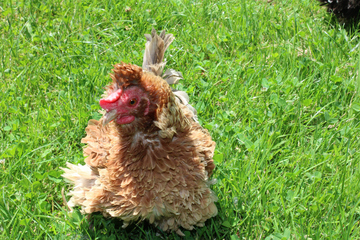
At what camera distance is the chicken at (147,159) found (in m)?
2.10

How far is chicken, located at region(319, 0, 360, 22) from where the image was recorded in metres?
4.25

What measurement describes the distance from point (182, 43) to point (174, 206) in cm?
241

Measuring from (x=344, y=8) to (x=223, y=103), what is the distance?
210cm

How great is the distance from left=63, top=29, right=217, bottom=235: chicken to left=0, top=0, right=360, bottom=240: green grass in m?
0.37

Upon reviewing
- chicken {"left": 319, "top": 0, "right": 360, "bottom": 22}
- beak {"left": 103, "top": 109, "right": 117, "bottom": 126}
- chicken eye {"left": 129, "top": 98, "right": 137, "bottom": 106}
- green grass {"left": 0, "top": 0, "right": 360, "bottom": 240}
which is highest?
chicken {"left": 319, "top": 0, "right": 360, "bottom": 22}

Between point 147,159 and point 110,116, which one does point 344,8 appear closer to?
point 147,159

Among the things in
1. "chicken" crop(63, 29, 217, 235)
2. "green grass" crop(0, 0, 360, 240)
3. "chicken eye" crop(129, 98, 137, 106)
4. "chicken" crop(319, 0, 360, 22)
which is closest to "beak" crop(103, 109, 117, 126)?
"chicken" crop(63, 29, 217, 235)

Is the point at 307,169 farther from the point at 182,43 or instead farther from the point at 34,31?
the point at 34,31

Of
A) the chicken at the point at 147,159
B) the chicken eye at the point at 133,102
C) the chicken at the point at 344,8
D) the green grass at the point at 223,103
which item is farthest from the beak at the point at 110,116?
Result: the chicken at the point at 344,8

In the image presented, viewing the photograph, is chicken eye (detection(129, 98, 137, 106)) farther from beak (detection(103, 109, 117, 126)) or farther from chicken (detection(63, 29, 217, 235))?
beak (detection(103, 109, 117, 126))

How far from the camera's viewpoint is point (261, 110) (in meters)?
3.51

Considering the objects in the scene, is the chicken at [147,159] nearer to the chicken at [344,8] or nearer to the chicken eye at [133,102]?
the chicken eye at [133,102]

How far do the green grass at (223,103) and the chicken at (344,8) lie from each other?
0.45 ft

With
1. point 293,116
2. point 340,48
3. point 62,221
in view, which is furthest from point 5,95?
point 340,48
